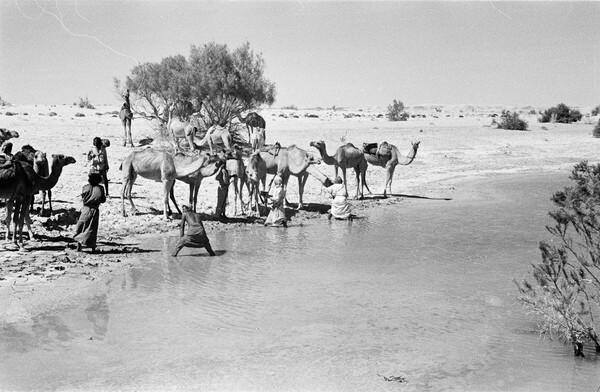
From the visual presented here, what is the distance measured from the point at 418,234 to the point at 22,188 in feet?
27.5

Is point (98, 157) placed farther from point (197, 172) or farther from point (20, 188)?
point (20, 188)

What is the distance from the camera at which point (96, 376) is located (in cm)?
688

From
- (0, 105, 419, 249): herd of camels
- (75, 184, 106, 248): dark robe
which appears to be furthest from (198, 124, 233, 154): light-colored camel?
(75, 184, 106, 248): dark robe

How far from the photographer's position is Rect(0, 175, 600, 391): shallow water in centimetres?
710

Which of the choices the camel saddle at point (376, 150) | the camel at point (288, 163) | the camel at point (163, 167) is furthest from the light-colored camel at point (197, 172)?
the camel saddle at point (376, 150)

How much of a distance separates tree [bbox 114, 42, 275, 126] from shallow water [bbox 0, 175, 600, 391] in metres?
14.1

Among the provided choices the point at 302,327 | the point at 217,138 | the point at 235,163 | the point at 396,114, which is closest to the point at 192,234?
the point at 302,327

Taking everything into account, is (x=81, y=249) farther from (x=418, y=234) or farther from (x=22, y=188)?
(x=418, y=234)

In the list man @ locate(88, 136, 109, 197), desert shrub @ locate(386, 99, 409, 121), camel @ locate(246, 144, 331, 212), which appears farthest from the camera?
desert shrub @ locate(386, 99, 409, 121)

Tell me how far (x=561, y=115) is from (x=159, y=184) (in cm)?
Answer: 4124

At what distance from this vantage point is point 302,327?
28.4 feet

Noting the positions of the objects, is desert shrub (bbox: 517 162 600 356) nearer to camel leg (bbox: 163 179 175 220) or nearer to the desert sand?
the desert sand

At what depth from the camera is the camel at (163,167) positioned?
584 inches

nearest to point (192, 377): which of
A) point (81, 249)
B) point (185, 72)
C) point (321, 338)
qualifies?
point (321, 338)
